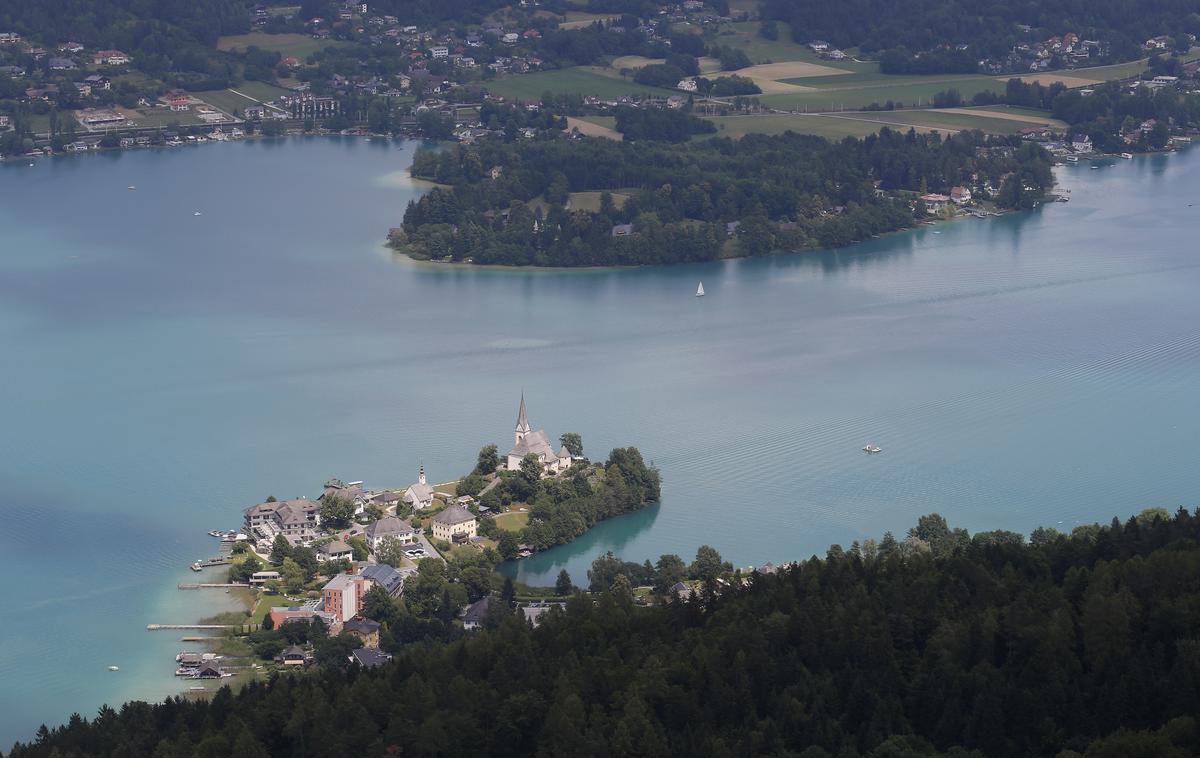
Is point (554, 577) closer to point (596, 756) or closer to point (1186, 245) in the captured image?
point (596, 756)

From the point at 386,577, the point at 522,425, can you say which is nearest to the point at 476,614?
the point at 386,577

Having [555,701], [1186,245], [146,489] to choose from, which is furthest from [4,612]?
[1186,245]

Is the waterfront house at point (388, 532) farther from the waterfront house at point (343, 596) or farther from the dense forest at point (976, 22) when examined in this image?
the dense forest at point (976, 22)

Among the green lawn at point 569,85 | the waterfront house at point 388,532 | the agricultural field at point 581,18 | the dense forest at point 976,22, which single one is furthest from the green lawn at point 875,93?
Answer: the waterfront house at point 388,532

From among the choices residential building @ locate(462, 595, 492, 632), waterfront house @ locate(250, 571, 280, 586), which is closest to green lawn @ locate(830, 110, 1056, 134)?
waterfront house @ locate(250, 571, 280, 586)

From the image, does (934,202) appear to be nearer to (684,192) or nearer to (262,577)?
(684,192)
